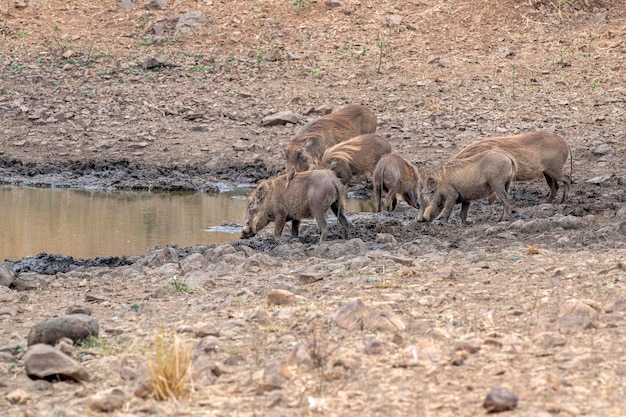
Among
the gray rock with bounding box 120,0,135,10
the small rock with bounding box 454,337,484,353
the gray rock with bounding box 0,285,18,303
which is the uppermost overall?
the gray rock with bounding box 120,0,135,10

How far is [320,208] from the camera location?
10211mm

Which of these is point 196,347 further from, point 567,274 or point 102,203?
point 102,203

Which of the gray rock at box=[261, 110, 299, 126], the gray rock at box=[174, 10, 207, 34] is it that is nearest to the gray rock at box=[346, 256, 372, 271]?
the gray rock at box=[261, 110, 299, 126]

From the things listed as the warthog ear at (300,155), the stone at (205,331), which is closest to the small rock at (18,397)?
the stone at (205,331)

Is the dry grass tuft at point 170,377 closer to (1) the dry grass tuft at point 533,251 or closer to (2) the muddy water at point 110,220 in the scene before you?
(1) the dry grass tuft at point 533,251

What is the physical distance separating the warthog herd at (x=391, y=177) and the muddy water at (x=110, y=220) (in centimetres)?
62

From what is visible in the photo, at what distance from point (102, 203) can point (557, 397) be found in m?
9.88

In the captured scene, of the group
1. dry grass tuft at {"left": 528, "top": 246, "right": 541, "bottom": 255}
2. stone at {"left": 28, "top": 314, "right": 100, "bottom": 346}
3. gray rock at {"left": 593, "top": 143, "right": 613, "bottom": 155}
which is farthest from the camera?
gray rock at {"left": 593, "top": 143, "right": 613, "bottom": 155}

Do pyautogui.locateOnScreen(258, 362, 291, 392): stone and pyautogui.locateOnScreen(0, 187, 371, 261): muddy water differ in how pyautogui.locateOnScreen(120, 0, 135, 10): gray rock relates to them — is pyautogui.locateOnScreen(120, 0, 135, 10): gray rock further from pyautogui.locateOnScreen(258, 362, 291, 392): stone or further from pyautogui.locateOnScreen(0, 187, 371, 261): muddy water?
pyautogui.locateOnScreen(258, 362, 291, 392): stone

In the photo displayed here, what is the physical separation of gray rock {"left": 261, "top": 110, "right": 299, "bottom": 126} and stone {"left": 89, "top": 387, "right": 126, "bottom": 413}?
11728 millimetres

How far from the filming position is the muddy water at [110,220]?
10.9 metres

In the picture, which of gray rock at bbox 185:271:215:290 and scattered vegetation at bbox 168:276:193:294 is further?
gray rock at bbox 185:271:215:290

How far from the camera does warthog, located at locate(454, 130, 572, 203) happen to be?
11438mm

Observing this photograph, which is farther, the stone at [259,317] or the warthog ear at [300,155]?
the warthog ear at [300,155]
